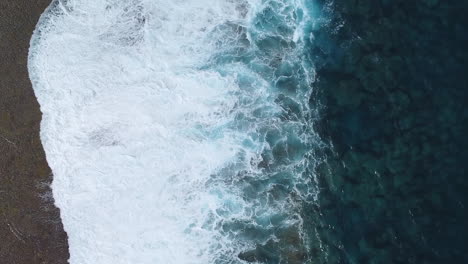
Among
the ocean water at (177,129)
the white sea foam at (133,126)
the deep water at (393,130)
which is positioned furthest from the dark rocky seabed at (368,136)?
the white sea foam at (133,126)

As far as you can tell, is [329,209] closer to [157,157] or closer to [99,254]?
[157,157]

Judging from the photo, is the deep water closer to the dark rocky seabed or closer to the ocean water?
the dark rocky seabed

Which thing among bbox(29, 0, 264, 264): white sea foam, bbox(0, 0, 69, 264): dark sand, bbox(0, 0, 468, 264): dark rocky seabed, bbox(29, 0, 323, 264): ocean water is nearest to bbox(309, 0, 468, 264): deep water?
bbox(0, 0, 468, 264): dark rocky seabed

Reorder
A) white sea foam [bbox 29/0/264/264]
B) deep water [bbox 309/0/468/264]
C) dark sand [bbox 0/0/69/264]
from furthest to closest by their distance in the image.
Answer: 1. dark sand [bbox 0/0/69/264]
2. white sea foam [bbox 29/0/264/264]
3. deep water [bbox 309/0/468/264]

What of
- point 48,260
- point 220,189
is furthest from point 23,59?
point 220,189

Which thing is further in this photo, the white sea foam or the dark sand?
the dark sand

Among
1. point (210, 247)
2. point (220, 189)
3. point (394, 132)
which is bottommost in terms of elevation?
point (210, 247)
